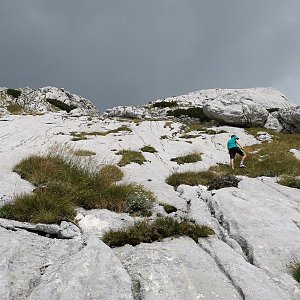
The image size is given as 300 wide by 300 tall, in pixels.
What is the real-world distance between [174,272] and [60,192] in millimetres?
5620

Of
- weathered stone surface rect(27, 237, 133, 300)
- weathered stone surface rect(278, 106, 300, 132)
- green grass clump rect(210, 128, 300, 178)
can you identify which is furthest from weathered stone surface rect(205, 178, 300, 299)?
weathered stone surface rect(278, 106, 300, 132)

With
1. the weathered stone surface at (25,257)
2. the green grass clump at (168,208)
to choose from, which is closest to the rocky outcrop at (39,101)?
the green grass clump at (168,208)

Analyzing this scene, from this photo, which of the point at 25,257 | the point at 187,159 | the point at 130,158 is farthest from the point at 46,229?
the point at 187,159

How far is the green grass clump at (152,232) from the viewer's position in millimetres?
8656

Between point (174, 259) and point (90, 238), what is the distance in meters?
2.18

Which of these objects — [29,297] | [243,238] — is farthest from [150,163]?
[29,297]

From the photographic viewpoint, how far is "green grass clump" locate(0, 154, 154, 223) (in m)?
9.83

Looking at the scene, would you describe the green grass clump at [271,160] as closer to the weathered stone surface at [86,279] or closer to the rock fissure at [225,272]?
the rock fissure at [225,272]

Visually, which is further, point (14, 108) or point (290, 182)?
point (14, 108)

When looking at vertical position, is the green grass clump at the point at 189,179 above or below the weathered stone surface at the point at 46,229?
above

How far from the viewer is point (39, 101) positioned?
71.5m

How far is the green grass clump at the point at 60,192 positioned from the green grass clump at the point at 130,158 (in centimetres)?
547

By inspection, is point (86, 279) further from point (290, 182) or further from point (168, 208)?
point (290, 182)

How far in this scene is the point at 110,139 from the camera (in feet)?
102
